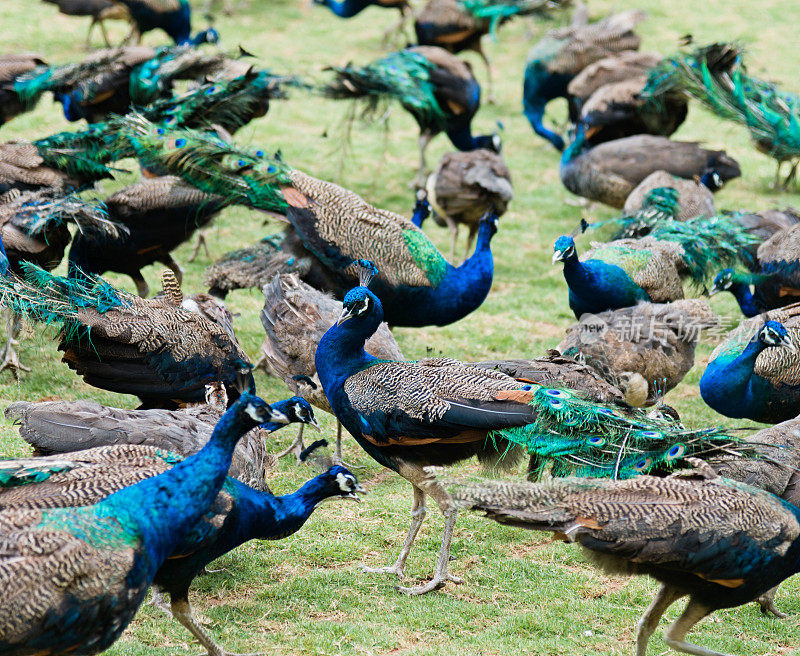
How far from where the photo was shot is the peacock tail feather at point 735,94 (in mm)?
8180

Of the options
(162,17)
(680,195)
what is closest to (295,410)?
(680,195)

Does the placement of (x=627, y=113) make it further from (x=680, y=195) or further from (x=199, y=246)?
(x=199, y=246)

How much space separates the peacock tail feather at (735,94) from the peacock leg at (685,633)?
226 inches

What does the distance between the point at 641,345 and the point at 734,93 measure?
12.3 ft

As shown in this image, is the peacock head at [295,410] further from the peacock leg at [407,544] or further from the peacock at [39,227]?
the peacock at [39,227]

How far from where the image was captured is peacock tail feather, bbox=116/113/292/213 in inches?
234

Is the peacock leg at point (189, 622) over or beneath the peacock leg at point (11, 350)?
over

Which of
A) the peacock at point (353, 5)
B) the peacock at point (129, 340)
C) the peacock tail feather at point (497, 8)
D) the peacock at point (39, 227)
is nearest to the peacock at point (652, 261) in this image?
the peacock at point (129, 340)

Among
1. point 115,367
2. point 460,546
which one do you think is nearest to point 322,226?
point 115,367

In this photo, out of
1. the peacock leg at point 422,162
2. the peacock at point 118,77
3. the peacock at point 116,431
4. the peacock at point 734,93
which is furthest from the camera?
the peacock leg at point 422,162

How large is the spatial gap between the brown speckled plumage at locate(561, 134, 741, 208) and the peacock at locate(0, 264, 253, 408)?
15.6ft

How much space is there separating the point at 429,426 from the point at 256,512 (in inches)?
30.8

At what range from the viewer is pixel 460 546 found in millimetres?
4531

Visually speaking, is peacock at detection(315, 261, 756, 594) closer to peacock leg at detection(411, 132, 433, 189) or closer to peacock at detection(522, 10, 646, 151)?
peacock leg at detection(411, 132, 433, 189)
